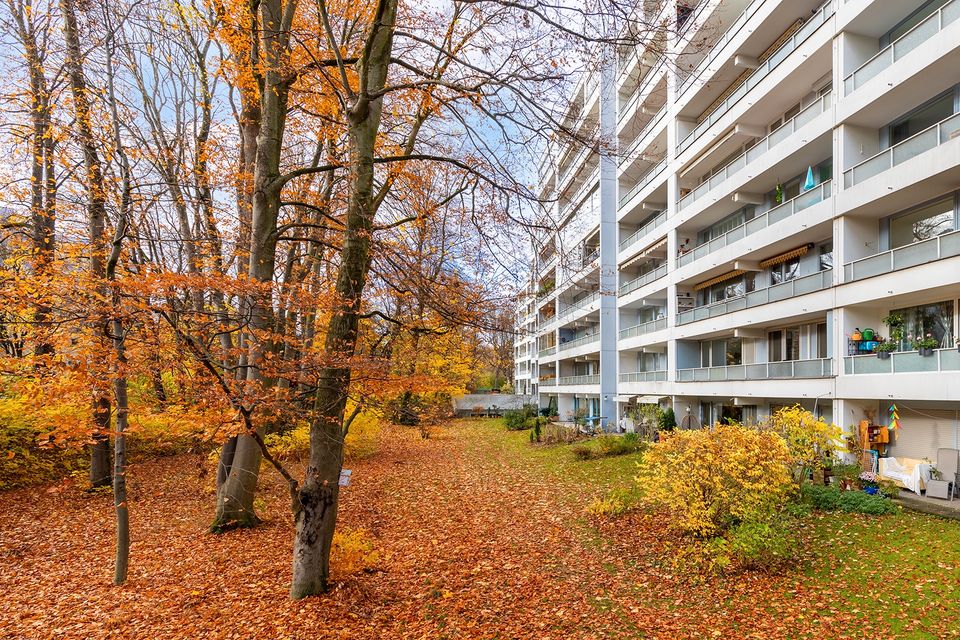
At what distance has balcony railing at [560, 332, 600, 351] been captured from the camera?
32338 mm

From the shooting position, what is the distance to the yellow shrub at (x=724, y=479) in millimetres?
7914

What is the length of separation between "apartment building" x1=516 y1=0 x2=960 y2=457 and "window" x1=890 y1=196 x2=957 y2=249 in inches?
1.8

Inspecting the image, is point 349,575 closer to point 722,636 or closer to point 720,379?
point 722,636

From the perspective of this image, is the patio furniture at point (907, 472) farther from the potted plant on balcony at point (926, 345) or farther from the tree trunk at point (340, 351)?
the tree trunk at point (340, 351)

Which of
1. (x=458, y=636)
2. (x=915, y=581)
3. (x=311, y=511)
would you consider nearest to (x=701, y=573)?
(x=915, y=581)

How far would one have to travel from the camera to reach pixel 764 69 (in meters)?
17.4

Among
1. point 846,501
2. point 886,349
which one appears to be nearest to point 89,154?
point 846,501

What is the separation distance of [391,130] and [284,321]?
5.69m

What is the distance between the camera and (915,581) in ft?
22.4

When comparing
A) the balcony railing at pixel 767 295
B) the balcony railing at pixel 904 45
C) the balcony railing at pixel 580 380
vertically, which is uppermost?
the balcony railing at pixel 904 45

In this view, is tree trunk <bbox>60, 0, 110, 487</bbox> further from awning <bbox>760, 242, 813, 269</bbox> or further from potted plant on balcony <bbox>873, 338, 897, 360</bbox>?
awning <bbox>760, 242, 813, 269</bbox>

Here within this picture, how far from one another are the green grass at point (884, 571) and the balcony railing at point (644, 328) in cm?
1589

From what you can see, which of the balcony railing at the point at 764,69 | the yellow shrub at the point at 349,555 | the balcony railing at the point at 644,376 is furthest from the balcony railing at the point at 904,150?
the yellow shrub at the point at 349,555

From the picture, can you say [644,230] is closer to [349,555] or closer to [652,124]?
[652,124]
